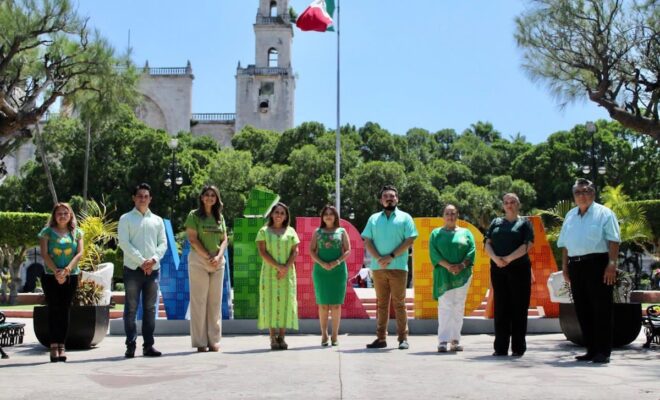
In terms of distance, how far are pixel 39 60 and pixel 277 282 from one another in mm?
8250

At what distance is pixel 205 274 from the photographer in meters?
9.08

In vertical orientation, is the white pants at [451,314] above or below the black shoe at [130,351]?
above

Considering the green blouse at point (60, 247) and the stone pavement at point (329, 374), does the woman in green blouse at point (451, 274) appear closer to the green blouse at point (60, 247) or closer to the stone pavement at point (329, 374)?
the stone pavement at point (329, 374)

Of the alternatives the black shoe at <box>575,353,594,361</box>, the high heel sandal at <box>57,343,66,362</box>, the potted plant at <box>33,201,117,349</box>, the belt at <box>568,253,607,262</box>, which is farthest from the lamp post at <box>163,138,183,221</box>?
the black shoe at <box>575,353,594,361</box>

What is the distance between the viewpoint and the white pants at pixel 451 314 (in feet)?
29.6

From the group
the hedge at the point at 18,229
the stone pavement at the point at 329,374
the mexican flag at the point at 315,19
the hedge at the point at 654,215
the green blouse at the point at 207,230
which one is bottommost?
the stone pavement at the point at 329,374

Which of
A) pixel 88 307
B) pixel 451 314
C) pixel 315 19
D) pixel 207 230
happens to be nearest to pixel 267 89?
pixel 315 19

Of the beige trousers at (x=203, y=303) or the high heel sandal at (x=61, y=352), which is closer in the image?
the high heel sandal at (x=61, y=352)

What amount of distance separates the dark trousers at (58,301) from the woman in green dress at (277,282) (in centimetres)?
218

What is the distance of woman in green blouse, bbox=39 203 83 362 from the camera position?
820cm

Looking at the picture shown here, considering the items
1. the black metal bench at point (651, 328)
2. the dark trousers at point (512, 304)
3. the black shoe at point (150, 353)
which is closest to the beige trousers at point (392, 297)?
the dark trousers at point (512, 304)

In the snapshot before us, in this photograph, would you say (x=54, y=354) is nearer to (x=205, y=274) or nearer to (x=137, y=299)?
(x=137, y=299)

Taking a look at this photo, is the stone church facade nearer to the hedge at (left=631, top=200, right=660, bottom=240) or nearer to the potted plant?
the hedge at (left=631, top=200, right=660, bottom=240)

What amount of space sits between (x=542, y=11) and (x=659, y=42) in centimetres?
199
